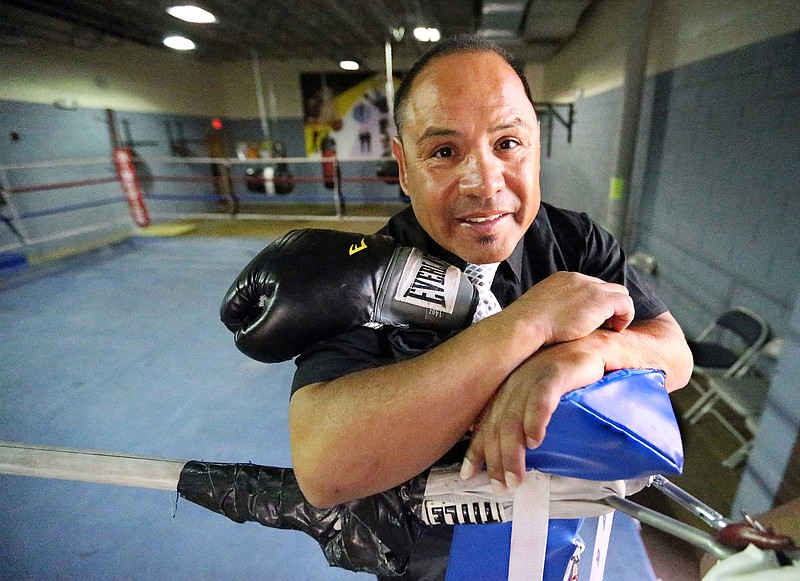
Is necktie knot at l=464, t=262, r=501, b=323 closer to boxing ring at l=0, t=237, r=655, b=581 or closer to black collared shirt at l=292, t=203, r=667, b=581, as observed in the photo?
black collared shirt at l=292, t=203, r=667, b=581

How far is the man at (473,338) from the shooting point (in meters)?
0.49

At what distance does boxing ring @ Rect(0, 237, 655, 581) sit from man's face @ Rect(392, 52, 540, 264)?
0.69 metres

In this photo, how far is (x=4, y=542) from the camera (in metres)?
1.42

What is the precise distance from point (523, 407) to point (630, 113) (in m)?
4.01

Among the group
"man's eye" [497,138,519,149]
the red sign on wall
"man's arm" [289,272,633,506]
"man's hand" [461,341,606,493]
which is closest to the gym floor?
"man's arm" [289,272,633,506]

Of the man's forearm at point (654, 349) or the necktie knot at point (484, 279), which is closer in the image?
the man's forearm at point (654, 349)

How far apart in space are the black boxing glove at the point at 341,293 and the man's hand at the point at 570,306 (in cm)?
10

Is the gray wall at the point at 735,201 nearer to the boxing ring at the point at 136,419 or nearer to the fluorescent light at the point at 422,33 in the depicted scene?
the boxing ring at the point at 136,419

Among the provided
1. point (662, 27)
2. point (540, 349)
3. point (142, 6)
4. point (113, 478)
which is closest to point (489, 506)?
point (540, 349)

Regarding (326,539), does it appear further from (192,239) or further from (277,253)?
(192,239)

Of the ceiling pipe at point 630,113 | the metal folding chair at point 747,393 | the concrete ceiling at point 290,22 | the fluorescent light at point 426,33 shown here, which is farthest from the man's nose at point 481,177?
the fluorescent light at point 426,33

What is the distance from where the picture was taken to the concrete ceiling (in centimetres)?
481

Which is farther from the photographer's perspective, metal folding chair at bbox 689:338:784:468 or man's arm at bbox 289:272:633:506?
metal folding chair at bbox 689:338:784:468

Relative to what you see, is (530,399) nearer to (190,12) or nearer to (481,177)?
(481,177)
